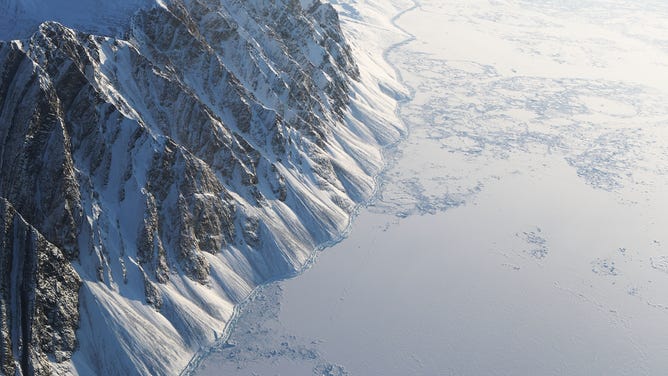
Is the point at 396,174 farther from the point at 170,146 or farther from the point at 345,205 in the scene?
the point at 170,146

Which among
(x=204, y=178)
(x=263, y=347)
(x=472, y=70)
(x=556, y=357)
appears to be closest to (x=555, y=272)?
(x=556, y=357)

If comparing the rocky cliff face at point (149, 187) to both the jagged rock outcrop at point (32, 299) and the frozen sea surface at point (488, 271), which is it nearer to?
the jagged rock outcrop at point (32, 299)

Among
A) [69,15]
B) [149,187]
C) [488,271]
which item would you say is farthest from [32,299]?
[488,271]

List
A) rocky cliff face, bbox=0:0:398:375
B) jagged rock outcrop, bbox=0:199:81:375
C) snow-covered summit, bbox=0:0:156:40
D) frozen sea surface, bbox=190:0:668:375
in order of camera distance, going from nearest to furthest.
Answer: jagged rock outcrop, bbox=0:199:81:375, rocky cliff face, bbox=0:0:398:375, frozen sea surface, bbox=190:0:668:375, snow-covered summit, bbox=0:0:156:40

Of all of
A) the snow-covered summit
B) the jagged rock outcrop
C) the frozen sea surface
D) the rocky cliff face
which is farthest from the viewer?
the snow-covered summit

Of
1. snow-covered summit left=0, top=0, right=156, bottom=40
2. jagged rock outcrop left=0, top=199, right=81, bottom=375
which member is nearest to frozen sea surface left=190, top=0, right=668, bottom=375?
jagged rock outcrop left=0, top=199, right=81, bottom=375

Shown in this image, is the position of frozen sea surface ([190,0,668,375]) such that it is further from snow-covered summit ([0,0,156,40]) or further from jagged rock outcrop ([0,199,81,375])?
snow-covered summit ([0,0,156,40])

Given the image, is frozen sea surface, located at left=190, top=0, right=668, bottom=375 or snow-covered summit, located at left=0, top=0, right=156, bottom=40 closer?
frozen sea surface, located at left=190, top=0, right=668, bottom=375

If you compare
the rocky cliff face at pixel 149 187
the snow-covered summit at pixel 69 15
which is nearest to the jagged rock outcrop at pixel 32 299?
the rocky cliff face at pixel 149 187
